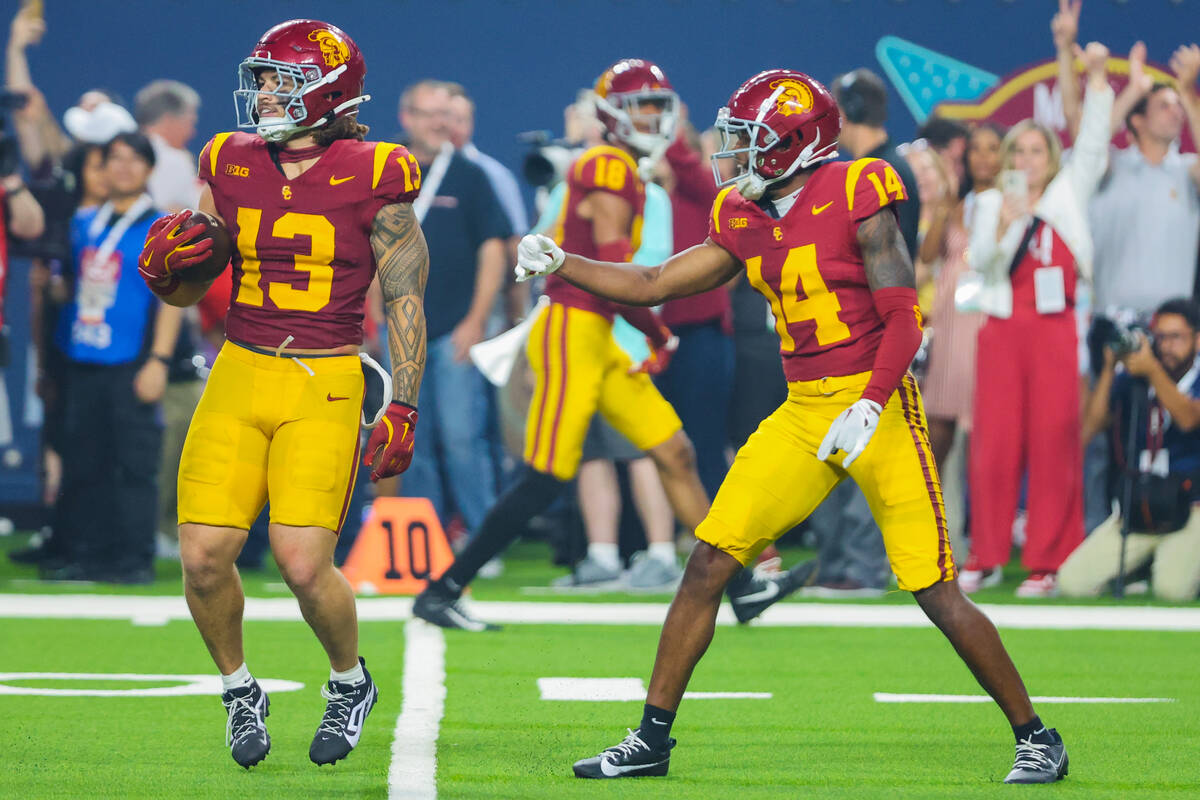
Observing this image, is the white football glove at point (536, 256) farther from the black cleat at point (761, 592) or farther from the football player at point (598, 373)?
the black cleat at point (761, 592)

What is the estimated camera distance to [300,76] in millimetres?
4531

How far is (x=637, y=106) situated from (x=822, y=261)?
9.76ft

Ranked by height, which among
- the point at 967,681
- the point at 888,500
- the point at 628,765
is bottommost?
the point at 967,681

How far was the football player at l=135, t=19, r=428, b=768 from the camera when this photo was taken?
4504mm

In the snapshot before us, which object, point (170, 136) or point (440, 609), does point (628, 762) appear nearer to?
point (440, 609)

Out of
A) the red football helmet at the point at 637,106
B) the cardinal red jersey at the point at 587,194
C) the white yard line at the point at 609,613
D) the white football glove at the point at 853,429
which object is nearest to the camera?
the white football glove at the point at 853,429

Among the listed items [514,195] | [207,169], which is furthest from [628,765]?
[514,195]

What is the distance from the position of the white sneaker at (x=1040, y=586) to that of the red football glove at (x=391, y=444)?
4.91 meters

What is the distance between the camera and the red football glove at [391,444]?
4395 mm

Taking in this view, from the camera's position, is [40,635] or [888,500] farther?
[40,635]

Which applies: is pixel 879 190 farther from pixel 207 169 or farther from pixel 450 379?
pixel 450 379

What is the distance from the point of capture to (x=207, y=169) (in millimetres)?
4676

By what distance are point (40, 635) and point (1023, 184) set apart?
15.7 feet

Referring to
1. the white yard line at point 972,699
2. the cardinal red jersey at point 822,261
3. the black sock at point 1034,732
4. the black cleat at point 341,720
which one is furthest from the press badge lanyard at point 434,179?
the black sock at point 1034,732
